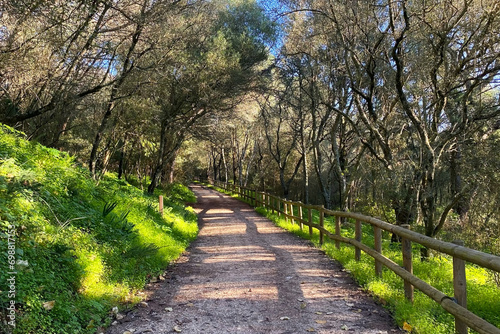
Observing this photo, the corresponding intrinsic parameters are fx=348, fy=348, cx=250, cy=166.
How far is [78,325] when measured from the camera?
3791 mm

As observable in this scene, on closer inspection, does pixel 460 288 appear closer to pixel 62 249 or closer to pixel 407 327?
pixel 407 327

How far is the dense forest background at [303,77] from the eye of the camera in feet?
25.5

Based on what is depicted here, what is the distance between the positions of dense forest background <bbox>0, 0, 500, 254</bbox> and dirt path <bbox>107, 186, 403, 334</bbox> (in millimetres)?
4040

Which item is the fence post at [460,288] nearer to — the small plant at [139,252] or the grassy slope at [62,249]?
the grassy slope at [62,249]

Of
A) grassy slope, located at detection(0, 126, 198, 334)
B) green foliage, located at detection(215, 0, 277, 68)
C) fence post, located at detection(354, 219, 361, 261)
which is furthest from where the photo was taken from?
green foliage, located at detection(215, 0, 277, 68)

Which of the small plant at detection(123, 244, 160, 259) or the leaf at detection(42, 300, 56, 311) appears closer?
the leaf at detection(42, 300, 56, 311)

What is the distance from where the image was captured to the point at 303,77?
1609 cm

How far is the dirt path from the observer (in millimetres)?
4195

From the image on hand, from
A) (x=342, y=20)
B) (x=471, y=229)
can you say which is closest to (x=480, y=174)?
(x=471, y=229)

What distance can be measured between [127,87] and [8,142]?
6.99m

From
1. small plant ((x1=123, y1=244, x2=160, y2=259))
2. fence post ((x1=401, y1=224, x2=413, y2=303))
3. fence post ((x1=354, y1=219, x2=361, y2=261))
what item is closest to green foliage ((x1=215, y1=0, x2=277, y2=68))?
fence post ((x1=354, y1=219, x2=361, y2=261))

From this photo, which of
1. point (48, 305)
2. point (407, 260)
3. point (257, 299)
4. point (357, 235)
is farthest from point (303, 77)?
point (48, 305)

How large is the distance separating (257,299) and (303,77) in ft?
41.9

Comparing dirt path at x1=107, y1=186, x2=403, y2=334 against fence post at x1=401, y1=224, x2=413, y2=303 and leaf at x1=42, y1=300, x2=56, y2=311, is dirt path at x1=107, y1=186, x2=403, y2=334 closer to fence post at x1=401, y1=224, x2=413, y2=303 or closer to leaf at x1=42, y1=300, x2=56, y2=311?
fence post at x1=401, y1=224, x2=413, y2=303
